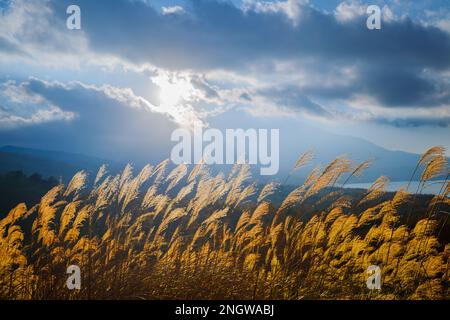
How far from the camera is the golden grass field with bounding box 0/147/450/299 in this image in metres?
5.01

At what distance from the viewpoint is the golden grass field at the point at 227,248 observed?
5012 mm

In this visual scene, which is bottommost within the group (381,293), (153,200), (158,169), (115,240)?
(381,293)

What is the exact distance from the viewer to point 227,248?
6.33 metres

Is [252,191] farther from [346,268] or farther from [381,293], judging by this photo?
[381,293]

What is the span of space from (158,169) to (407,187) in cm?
362

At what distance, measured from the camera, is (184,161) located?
5887mm

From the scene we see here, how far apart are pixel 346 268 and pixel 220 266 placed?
5.95 feet

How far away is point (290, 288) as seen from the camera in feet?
16.5
